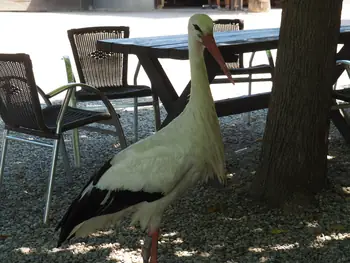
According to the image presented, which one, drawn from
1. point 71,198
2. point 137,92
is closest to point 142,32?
point 137,92

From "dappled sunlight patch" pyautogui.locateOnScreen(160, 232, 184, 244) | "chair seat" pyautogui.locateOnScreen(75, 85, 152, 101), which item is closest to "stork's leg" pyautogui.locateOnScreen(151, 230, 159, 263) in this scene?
"dappled sunlight patch" pyautogui.locateOnScreen(160, 232, 184, 244)

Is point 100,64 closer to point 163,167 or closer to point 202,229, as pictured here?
point 202,229

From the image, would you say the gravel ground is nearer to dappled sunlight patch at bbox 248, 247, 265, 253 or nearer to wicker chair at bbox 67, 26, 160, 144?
dappled sunlight patch at bbox 248, 247, 265, 253

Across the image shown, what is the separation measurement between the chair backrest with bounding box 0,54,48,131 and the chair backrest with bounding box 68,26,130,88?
1.27 meters

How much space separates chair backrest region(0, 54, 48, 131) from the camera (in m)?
3.95

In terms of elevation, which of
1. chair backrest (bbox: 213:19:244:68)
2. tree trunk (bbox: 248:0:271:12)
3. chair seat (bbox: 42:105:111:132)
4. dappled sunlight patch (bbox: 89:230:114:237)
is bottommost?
dappled sunlight patch (bbox: 89:230:114:237)

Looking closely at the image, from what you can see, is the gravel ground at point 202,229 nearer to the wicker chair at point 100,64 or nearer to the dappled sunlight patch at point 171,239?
the dappled sunlight patch at point 171,239

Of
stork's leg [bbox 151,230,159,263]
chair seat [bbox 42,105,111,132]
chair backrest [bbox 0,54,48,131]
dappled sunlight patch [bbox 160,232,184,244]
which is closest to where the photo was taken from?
stork's leg [bbox 151,230,159,263]

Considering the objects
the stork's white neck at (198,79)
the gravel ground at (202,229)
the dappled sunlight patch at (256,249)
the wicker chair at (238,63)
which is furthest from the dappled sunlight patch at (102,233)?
the wicker chair at (238,63)

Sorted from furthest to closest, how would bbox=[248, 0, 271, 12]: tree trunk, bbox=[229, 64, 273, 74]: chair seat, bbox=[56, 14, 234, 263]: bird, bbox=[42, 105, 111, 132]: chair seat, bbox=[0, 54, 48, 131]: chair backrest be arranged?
bbox=[248, 0, 271, 12]: tree trunk
bbox=[229, 64, 273, 74]: chair seat
bbox=[42, 105, 111, 132]: chair seat
bbox=[0, 54, 48, 131]: chair backrest
bbox=[56, 14, 234, 263]: bird

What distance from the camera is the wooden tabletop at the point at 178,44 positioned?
4.37 m

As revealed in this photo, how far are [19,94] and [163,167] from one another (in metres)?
1.54

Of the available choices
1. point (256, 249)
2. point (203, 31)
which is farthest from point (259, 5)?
point (203, 31)

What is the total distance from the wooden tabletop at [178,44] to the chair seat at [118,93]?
1.42 feet
